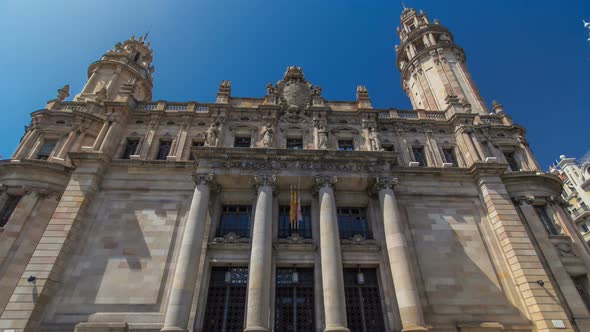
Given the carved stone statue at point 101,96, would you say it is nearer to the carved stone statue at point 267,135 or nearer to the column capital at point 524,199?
the carved stone statue at point 267,135

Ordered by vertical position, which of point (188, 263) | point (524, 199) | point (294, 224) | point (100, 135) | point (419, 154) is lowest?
point (188, 263)

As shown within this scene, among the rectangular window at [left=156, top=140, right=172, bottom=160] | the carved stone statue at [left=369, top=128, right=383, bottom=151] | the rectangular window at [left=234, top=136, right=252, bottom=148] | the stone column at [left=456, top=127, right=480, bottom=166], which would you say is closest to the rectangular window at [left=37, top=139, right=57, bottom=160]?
the rectangular window at [left=156, top=140, right=172, bottom=160]

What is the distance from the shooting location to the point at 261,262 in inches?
639

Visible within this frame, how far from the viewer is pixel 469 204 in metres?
21.1

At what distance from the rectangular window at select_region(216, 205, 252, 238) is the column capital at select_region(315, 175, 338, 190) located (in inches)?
195

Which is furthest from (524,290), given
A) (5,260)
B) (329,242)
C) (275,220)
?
(5,260)

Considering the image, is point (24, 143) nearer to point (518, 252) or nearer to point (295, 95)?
point (295, 95)

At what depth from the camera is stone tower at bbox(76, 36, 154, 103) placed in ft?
89.6

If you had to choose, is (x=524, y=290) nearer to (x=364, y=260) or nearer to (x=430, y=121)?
(x=364, y=260)

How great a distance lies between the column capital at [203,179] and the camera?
1912 cm

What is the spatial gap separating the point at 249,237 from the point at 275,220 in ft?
6.30

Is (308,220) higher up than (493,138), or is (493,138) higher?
(493,138)

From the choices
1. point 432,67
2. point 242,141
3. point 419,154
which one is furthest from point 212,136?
point 432,67

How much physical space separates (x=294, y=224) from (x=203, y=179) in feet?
21.0
